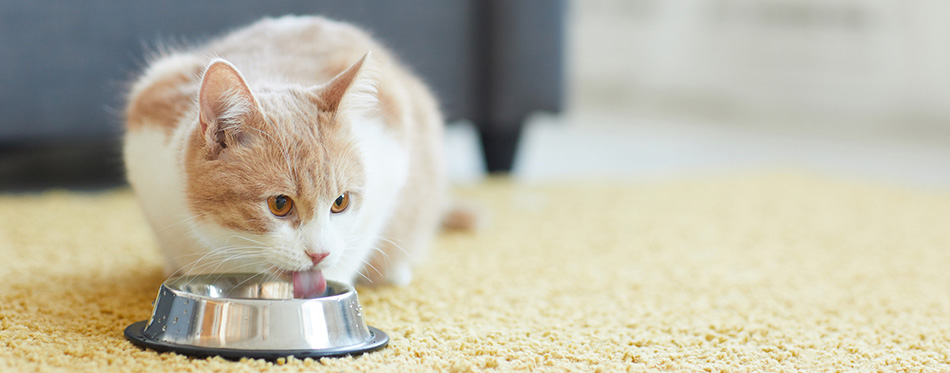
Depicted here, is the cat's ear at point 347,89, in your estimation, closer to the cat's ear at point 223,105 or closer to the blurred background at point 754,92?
the cat's ear at point 223,105

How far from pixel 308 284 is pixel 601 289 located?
21.4 inches

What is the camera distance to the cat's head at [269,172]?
105 centimetres

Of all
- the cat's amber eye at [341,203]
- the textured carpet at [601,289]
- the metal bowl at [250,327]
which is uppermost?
the cat's amber eye at [341,203]

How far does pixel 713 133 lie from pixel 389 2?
89.9 inches

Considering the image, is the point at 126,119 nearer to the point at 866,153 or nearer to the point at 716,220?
the point at 716,220

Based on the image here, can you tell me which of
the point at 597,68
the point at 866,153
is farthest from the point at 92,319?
the point at 597,68

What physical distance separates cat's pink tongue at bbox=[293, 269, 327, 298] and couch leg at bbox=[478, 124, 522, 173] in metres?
1.54

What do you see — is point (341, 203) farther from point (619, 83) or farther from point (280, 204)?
point (619, 83)

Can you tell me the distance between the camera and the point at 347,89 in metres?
1.11

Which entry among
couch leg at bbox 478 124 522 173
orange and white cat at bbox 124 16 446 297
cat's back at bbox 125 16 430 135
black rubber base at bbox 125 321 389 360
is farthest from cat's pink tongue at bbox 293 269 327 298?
couch leg at bbox 478 124 522 173

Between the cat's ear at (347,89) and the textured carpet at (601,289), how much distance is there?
31 cm

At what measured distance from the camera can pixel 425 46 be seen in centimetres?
233

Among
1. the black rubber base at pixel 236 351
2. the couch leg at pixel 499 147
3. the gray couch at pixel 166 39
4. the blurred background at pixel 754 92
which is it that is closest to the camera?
the black rubber base at pixel 236 351

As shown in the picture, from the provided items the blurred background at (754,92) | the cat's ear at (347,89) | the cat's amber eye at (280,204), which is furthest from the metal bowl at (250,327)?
the blurred background at (754,92)
